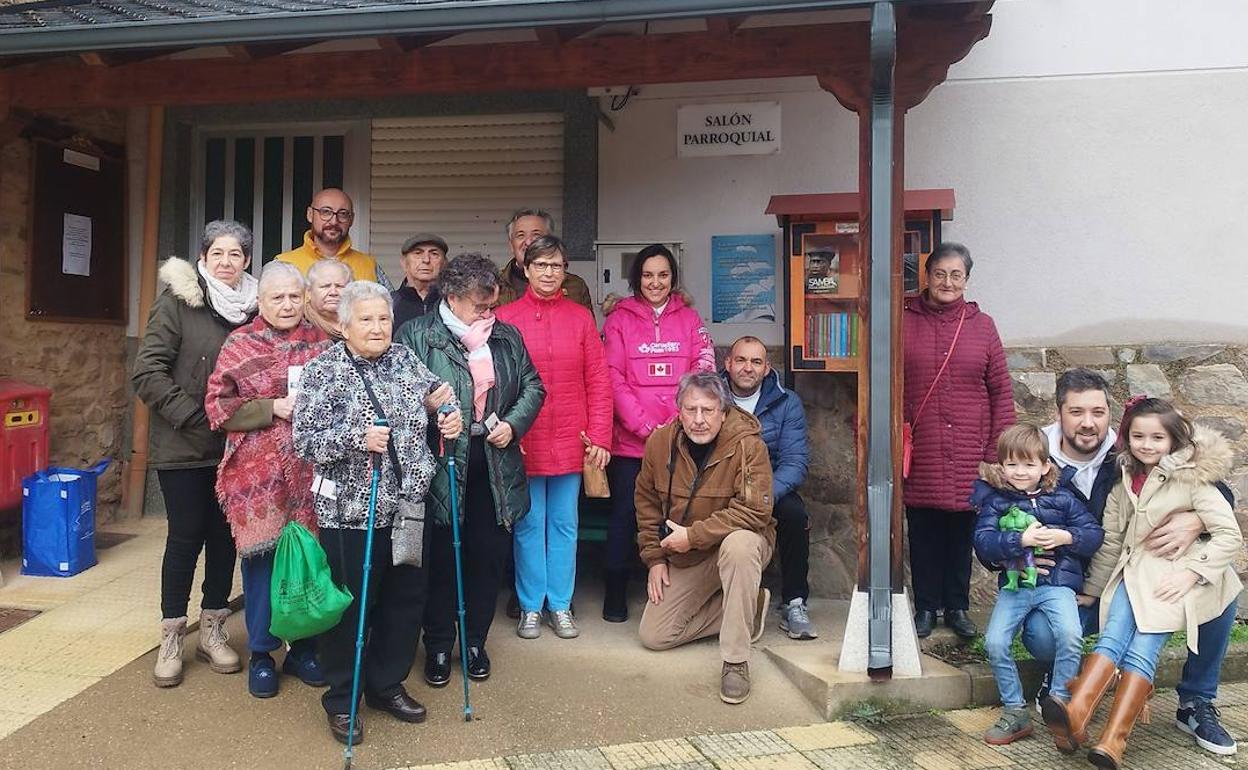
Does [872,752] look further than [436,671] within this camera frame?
No

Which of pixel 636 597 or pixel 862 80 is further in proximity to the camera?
pixel 636 597

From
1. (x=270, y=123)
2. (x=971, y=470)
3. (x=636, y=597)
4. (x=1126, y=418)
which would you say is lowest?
(x=636, y=597)

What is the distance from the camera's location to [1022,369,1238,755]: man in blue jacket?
3270 mm

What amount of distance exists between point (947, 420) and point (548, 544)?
6.33ft

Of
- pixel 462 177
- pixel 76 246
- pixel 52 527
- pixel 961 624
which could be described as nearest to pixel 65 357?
pixel 76 246

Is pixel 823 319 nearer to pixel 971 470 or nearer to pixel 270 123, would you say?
pixel 971 470

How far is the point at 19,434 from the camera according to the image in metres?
4.96

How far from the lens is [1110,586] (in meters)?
3.39

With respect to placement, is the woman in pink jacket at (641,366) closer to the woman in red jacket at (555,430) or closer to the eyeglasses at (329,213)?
the woman in red jacket at (555,430)

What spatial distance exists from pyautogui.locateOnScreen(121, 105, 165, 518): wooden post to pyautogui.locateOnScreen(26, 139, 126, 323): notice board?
0.15 meters

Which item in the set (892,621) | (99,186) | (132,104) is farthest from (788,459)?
(99,186)

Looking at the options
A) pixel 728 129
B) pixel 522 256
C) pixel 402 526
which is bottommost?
pixel 402 526

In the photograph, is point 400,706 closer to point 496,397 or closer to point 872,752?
point 496,397

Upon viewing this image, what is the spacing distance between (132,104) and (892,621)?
4273mm
